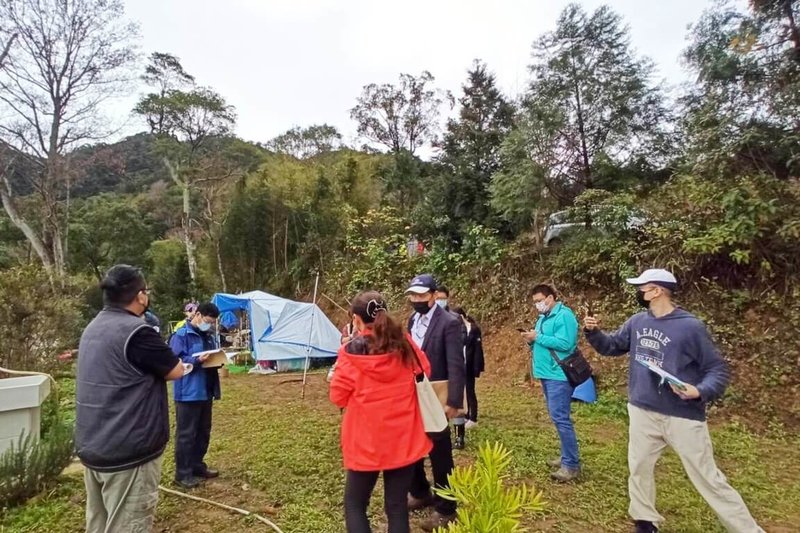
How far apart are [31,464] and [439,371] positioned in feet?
9.01

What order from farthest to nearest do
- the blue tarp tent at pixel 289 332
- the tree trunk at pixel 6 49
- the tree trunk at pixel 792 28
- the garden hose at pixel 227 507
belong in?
the tree trunk at pixel 6 49 < the blue tarp tent at pixel 289 332 < the tree trunk at pixel 792 28 < the garden hose at pixel 227 507

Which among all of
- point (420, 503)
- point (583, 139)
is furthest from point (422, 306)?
point (583, 139)

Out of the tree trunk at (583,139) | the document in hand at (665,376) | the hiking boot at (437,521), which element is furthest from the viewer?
the tree trunk at (583,139)

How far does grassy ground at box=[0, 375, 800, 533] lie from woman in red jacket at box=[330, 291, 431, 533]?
89 centimetres

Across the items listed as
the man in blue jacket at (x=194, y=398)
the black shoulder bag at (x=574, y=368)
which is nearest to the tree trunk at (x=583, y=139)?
the black shoulder bag at (x=574, y=368)

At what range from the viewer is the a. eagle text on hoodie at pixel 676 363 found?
7.73 feet

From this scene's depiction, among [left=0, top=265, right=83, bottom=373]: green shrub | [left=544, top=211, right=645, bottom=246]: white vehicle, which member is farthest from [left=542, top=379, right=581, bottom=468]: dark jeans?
[left=0, top=265, right=83, bottom=373]: green shrub

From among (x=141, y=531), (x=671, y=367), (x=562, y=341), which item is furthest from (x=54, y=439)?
(x=671, y=367)

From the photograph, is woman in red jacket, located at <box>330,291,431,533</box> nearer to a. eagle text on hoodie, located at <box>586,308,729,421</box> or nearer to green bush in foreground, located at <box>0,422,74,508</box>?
a. eagle text on hoodie, located at <box>586,308,729,421</box>

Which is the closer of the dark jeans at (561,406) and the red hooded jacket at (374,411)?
the red hooded jacket at (374,411)

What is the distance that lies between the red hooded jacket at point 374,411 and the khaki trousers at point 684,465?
1281 mm

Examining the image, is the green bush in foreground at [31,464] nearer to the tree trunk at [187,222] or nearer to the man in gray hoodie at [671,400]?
the man in gray hoodie at [671,400]

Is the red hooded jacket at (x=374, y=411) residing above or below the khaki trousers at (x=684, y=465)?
above

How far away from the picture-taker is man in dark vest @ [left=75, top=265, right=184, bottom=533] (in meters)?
2.01
